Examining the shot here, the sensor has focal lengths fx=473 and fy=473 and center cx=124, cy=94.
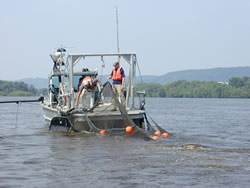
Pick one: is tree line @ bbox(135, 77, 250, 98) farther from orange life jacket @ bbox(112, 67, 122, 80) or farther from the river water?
the river water

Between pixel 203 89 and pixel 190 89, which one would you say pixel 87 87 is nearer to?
pixel 203 89

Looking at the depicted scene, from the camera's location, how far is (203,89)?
14825 cm

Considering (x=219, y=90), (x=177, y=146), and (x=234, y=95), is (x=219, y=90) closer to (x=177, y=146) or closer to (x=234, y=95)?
(x=234, y=95)

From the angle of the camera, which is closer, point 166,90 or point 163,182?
point 163,182

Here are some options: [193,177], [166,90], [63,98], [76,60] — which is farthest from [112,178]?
[166,90]

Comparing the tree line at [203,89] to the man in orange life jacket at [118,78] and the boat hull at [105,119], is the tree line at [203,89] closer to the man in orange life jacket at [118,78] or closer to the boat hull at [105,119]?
the man in orange life jacket at [118,78]

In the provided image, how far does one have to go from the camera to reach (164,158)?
42.6 feet

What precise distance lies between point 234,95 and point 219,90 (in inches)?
184

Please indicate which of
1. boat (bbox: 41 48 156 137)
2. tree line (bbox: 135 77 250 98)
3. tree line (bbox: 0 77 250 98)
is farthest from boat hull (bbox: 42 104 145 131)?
tree line (bbox: 135 77 250 98)

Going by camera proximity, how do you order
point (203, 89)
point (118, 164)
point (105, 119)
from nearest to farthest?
point (118, 164), point (105, 119), point (203, 89)

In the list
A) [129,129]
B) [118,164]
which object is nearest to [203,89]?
[129,129]

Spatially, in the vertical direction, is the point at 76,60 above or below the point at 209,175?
above

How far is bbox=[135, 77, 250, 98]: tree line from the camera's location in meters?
141

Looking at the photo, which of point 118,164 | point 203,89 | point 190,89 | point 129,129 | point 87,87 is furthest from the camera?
point 190,89
